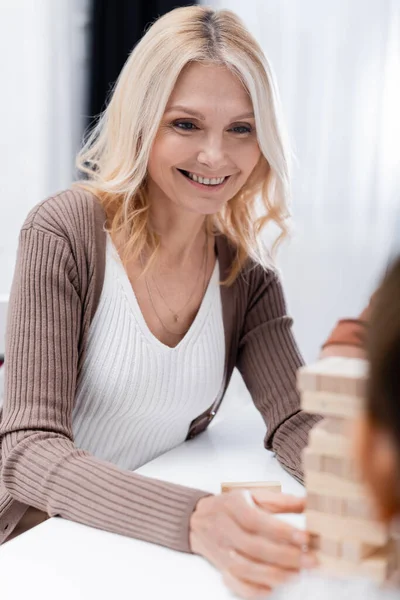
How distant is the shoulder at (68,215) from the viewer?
1364 millimetres

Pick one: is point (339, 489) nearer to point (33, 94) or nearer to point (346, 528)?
point (346, 528)

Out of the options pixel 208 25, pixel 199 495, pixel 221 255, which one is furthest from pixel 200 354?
pixel 208 25

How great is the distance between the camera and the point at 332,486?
0.78m

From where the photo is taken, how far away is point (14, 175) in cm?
303

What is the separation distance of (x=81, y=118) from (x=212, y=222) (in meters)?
1.59

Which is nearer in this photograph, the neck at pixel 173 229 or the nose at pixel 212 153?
the nose at pixel 212 153

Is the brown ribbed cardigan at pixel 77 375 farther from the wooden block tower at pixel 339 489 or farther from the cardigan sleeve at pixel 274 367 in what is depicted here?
the wooden block tower at pixel 339 489

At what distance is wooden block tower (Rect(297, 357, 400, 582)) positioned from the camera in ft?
2.47

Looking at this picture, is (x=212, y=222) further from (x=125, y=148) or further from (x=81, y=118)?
(x=81, y=118)

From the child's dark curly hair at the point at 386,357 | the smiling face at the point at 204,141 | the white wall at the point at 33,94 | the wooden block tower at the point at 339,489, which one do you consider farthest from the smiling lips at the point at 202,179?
the white wall at the point at 33,94

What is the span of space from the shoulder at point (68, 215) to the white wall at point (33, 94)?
166 cm

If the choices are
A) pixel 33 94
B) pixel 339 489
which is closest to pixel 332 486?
pixel 339 489

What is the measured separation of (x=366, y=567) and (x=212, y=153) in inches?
33.0

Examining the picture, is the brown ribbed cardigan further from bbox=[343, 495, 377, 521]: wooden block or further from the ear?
the ear
